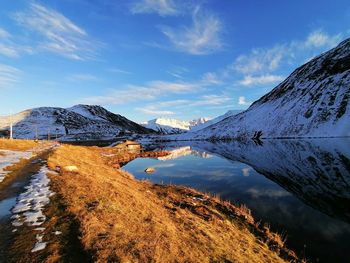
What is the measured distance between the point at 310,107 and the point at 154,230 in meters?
149

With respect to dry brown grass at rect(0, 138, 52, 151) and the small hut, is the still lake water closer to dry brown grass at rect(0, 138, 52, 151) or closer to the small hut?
dry brown grass at rect(0, 138, 52, 151)

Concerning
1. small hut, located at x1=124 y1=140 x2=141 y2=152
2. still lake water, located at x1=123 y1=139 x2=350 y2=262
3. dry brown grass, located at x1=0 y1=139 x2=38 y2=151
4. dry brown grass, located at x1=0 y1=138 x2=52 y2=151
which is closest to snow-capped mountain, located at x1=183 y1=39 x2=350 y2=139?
small hut, located at x1=124 y1=140 x2=141 y2=152

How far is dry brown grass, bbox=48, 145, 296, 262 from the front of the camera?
10.7m

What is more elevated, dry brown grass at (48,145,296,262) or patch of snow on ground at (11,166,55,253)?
patch of snow on ground at (11,166,55,253)

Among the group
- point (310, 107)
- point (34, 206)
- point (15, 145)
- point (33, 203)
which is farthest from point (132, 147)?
point (310, 107)

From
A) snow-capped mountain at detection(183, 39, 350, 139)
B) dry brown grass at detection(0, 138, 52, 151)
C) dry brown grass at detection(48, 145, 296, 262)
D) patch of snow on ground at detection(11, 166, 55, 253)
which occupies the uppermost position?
snow-capped mountain at detection(183, 39, 350, 139)

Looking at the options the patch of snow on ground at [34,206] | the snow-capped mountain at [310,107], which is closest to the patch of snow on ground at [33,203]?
the patch of snow on ground at [34,206]

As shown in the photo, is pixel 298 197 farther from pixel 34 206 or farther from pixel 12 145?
pixel 12 145

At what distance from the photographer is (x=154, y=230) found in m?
12.9

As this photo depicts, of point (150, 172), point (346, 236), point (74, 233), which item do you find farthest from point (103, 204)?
point (150, 172)

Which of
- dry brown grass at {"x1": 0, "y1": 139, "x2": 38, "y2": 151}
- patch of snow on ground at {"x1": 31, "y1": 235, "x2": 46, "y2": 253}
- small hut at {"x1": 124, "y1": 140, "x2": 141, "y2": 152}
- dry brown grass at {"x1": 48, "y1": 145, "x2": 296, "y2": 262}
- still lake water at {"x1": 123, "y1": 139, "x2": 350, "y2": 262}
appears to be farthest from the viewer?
small hut at {"x1": 124, "y1": 140, "x2": 141, "y2": 152}

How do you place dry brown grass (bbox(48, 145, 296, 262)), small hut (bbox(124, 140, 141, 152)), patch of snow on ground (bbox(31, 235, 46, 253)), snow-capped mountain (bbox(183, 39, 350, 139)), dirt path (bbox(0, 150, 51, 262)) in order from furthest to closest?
1. snow-capped mountain (bbox(183, 39, 350, 139))
2. small hut (bbox(124, 140, 141, 152))
3. dry brown grass (bbox(48, 145, 296, 262))
4. dirt path (bbox(0, 150, 51, 262))
5. patch of snow on ground (bbox(31, 235, 46, 253))

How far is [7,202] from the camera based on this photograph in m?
15.9

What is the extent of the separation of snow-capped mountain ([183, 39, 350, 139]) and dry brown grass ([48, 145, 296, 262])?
11110cm
